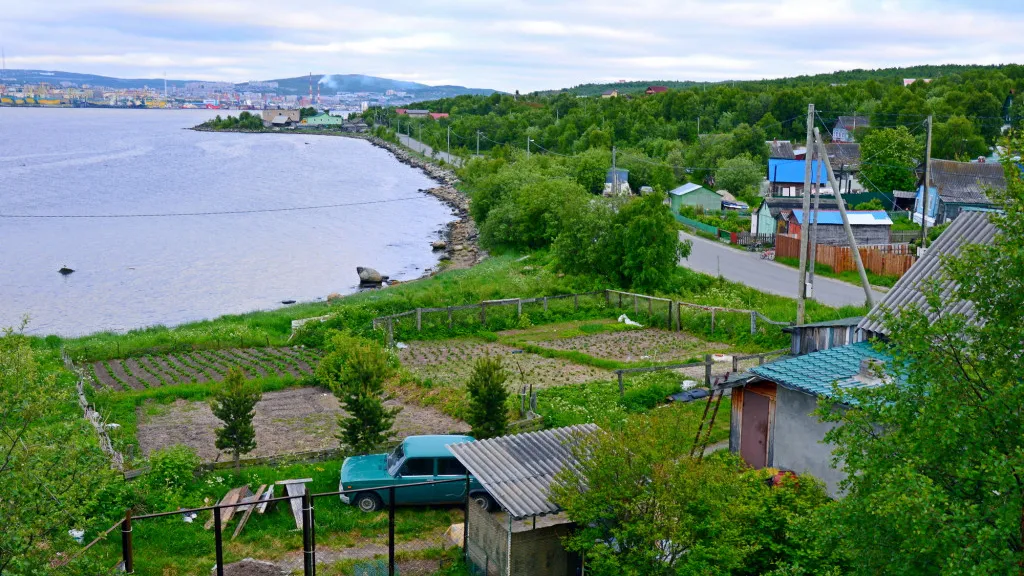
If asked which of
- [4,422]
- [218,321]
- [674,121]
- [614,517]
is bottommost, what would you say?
[218,321]

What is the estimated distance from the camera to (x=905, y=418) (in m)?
8.30

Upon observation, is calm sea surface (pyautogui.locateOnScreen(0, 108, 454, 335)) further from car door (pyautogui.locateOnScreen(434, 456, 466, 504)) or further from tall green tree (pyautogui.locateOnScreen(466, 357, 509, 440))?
car door (pyautogui.locateOnScreen(434, 456, 466, 504))

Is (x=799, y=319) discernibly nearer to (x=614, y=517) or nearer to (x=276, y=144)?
(x=614, y=517)

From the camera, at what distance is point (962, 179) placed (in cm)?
5316

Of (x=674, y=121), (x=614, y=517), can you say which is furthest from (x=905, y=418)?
(x=674, y=121)

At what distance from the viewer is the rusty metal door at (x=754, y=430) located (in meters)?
16.3

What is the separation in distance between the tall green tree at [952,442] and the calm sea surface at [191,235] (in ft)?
134

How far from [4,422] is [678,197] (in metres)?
53.9

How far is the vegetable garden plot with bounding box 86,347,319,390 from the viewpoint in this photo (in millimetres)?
26719

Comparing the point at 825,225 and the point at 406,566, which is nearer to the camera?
the point at 406,566

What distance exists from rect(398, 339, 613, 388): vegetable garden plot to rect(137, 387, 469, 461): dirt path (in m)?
2.80

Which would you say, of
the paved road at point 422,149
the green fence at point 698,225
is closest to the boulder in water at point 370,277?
the green fence at point 698,225

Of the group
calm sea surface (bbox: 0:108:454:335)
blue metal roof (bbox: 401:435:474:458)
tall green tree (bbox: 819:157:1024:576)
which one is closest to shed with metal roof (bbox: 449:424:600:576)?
blue metal roof (bbox: 401:435:474:458)

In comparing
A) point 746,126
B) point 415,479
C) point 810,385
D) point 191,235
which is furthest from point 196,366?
point 746,126
